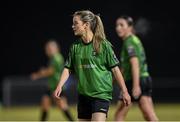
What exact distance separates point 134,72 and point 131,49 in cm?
48

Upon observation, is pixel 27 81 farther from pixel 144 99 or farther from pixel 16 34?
pixel 144 99

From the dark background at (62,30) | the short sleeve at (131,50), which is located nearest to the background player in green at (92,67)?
the short sleeve at (131,50)

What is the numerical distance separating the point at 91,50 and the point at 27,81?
1658 centimetres

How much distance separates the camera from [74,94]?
86.2ft

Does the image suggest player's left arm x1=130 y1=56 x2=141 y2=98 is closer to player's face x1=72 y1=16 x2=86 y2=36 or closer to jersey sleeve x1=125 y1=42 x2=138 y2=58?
jersey sleeve x1=125 y1=42 x2=138 y2=58

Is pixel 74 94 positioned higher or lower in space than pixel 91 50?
lower

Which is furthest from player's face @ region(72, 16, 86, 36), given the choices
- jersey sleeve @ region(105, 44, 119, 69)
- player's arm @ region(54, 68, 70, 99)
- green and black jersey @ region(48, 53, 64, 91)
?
green and black jersey @ region(48, 53, 64, 91)

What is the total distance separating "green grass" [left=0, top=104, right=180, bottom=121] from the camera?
64.8 ft

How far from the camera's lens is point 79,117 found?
10078 millimetres

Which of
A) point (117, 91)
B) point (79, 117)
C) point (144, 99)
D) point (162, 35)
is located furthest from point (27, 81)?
point (79, 117)

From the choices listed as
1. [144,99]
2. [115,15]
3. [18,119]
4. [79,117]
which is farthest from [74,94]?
[79,117]

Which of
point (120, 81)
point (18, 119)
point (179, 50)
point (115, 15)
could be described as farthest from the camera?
point (179, 50)

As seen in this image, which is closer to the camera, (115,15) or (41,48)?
(115,15)

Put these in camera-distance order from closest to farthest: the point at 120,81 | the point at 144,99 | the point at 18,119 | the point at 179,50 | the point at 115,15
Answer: the point at 120,81 → the point at 144,99 → the point at 18,119 → the point at 115,15 → the point at 179,50
